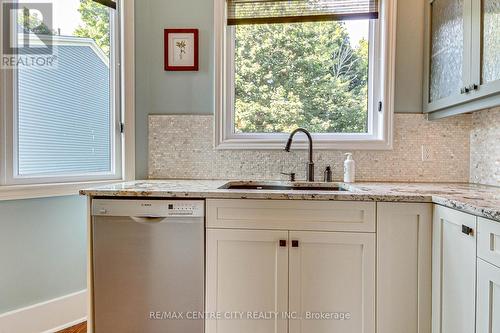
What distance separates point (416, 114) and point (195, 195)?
1589 millimetres

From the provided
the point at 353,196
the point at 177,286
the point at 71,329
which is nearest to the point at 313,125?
the point at 353,196

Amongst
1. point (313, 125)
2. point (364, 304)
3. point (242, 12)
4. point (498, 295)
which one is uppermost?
point (242, 12)

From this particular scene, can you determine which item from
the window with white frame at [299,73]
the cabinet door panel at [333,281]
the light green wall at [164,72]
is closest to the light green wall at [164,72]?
the light green wall at [164,72]

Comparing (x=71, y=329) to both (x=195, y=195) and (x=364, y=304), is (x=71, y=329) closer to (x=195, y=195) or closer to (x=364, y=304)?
(x=195, y=195)

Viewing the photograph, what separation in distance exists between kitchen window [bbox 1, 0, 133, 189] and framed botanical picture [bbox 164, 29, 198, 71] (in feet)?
1.15

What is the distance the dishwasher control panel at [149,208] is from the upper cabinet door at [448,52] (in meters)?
1.49

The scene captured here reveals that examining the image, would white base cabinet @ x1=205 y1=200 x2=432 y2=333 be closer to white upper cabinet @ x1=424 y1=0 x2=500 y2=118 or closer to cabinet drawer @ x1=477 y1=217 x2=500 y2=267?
cabinet drawer @ x1=477 y1=217 x2=500 y2=267

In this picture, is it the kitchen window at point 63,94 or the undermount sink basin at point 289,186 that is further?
the undermount sink basin at point 289,186

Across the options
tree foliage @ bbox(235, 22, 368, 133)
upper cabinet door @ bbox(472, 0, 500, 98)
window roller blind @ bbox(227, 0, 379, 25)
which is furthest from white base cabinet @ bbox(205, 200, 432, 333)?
window roller blind @ bbox(227, 0, 379, 25)

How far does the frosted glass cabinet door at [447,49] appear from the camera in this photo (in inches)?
57.9

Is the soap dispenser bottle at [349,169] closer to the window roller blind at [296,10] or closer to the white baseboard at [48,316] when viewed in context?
the window roller blind at [296,10]

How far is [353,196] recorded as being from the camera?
1.32 metres
